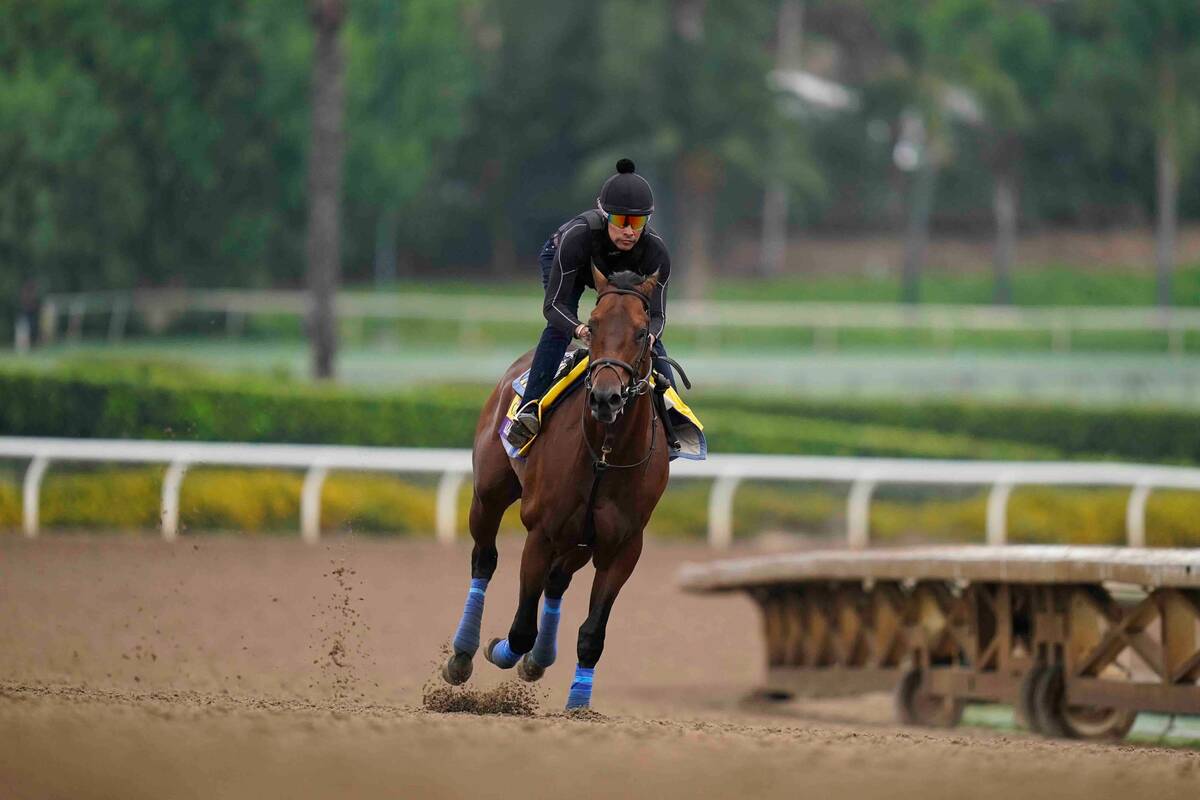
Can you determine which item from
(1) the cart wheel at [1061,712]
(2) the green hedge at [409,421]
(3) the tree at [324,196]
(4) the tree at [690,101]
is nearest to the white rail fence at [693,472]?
(2) the green hedge at [409,421]

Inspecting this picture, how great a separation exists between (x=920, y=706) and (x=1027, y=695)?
120 cm

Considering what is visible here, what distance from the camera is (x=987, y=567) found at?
10.0 metres

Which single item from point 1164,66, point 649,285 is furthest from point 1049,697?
point 1164,66

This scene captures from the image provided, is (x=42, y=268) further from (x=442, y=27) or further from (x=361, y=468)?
(x=361, y=468)

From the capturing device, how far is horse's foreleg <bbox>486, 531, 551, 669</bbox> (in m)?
8.18

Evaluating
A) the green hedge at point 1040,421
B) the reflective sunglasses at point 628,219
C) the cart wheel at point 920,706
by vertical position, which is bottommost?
the cart wheel at point 920,706

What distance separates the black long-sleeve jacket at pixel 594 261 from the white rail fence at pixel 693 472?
8.77 metres

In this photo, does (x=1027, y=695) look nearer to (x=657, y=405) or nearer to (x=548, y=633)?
(x=548, y=633)

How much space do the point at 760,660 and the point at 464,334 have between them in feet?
60.7

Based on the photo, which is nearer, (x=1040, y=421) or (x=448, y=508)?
(x=448, y=508)

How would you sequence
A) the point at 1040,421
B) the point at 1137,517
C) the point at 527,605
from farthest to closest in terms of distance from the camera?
the point at 1040,421 < the point at 1137,517 < the point at 527,605

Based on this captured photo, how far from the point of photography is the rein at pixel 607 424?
759 cm

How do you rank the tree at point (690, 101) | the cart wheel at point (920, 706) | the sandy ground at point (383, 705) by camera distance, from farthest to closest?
the tree at point (690, 101), the cart wheel at point (920, 706), the sandy ground at point (383, 705)

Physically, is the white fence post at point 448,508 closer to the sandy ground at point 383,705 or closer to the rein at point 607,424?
the sandy ground at point 383,705
